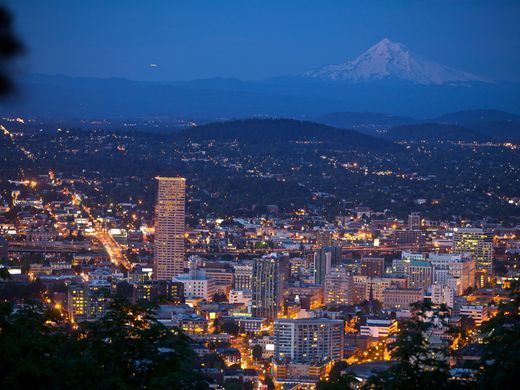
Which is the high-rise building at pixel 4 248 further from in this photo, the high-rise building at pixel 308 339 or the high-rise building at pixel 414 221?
the high-rise building at pixel 414 221

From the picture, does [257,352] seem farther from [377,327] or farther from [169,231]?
[169,231]

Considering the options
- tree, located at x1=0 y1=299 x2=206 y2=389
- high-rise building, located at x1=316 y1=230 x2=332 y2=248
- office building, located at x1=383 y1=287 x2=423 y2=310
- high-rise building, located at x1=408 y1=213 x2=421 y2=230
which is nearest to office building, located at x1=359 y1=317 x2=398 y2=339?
office building, located at x1=383 y1=287 x2=423 y2=310

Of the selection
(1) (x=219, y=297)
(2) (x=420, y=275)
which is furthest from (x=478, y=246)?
(1) (x=219, y=297)

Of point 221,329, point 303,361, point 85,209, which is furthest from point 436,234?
point 303,361

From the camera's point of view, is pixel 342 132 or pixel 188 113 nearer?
pixel 342 132

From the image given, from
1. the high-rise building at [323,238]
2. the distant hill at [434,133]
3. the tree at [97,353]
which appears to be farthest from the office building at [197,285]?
the distant hill at [434,133]

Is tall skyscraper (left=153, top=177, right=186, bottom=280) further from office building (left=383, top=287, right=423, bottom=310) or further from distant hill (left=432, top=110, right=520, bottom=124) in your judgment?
distant hill (left=432, top=110, right=520, bottom=124)

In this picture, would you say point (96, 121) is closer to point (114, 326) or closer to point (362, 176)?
point (362, 176)
